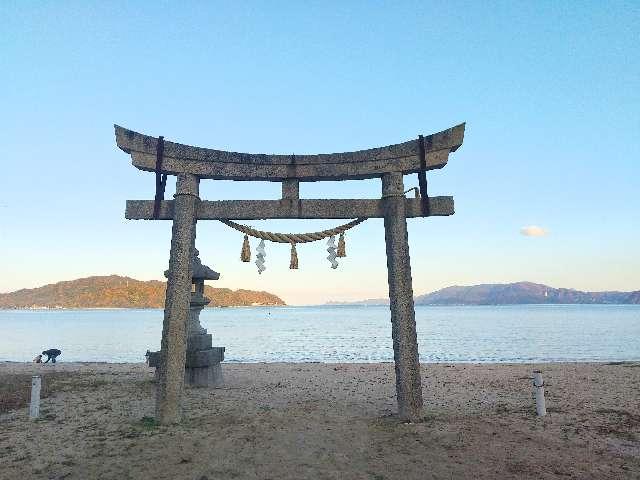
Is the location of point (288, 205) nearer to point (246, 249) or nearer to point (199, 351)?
point (246, 249)

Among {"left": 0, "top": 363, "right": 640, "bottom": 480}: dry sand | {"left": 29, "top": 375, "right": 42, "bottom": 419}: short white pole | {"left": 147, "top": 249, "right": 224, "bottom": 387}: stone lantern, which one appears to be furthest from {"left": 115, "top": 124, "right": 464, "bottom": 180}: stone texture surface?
{"left": 29, "top": 375, "right": 42, "bottom": 419}: short white pole

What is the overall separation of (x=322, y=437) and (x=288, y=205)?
12.9 feet

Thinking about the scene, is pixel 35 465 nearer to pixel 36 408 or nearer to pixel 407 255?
pixel 36 408

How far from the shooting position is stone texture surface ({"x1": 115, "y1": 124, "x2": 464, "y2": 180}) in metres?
7.31

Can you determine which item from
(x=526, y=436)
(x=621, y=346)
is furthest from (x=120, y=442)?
(x=621, y=346)

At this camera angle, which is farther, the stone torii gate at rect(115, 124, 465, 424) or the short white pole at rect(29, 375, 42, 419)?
the short white pole at rect(29, 375, 42, 419)

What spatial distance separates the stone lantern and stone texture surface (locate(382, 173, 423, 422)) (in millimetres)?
5867

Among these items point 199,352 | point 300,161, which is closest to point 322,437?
point 300,161

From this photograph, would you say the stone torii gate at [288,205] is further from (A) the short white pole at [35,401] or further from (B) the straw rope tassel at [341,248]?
(A) the short white pole at [35,401]

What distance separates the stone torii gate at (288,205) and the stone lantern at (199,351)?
396cm

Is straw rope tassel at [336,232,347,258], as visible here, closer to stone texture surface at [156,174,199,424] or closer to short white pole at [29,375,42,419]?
stone texture surface at [156,174,199,424]

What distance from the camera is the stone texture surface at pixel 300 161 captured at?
7312 millimetres

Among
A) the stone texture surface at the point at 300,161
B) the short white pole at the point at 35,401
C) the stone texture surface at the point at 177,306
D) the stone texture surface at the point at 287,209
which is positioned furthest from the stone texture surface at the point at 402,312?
the short white pole at the point at 35,401

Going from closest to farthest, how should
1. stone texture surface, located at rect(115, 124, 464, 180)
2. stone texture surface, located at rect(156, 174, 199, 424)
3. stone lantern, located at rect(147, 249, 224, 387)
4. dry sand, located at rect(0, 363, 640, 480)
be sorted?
1. dry sand, located at rect(0, 363, 640, 480)
2. stone texture surface, located at rect(156, 174, 199, 424)
3. stone texture surface, located at rect(115, 124, 464, 180)
4. stone lantern, located at rect(147, 249, 224, 387)
